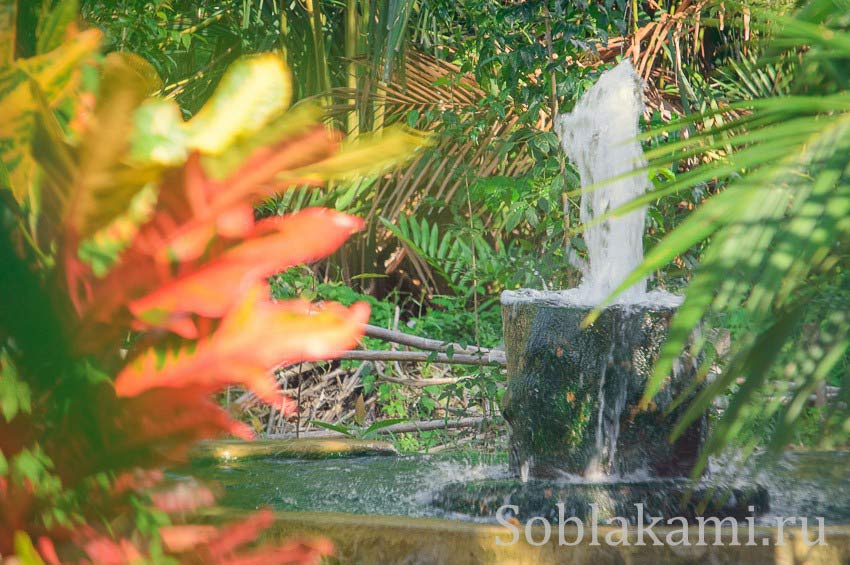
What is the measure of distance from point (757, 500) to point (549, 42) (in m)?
1.77

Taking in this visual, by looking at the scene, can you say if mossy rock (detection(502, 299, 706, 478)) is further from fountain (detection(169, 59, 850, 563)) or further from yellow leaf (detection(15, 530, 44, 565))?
yellow leaf (detection(15, 530, 44, 565))

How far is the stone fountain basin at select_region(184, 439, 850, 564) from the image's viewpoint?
56.1 inches

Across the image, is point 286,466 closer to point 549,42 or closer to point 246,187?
point 549,42

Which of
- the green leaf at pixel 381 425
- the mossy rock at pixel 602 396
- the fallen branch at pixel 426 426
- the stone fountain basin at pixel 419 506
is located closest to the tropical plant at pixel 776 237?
the stone fountain basin at pixel 419 506

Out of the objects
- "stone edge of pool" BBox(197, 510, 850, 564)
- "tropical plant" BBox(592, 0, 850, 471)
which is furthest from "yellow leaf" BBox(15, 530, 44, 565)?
"stone edge of pool" BBox(197, 510, 850, 564)

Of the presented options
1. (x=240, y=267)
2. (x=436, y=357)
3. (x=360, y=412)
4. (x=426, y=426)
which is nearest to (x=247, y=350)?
A: (x=240, y=267)

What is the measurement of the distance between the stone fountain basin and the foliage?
0.03 metres

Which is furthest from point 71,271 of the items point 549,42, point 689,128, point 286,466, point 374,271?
point 374,271

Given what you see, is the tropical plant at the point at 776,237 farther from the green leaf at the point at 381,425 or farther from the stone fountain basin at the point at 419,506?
the green leaf at the point at 381,425

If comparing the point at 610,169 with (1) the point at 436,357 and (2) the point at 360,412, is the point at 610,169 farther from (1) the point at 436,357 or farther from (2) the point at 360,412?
(2) the point at 360,412

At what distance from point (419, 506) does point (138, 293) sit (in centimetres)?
180

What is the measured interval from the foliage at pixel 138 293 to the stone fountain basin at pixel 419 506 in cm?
3

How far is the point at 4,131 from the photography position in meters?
0.28

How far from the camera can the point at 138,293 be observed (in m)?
0.30
